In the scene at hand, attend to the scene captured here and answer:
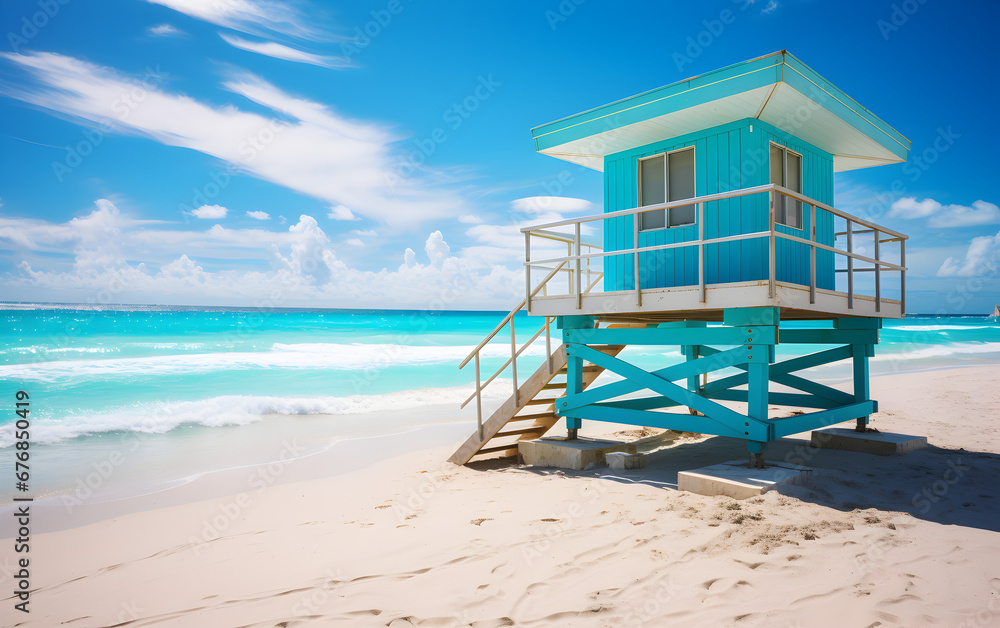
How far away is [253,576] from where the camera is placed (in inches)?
182

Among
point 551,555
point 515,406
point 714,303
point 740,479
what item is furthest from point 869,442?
point 551,555

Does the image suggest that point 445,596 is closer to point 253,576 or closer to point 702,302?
point 253,576

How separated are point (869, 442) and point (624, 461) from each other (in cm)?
371

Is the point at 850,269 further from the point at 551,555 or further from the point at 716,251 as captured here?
the point at 551,555

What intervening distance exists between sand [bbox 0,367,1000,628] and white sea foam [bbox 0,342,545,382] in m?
17.1

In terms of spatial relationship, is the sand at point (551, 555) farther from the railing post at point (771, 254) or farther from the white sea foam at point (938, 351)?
the white sea foam at point (938, 351)

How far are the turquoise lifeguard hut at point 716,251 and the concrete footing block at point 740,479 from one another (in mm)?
337

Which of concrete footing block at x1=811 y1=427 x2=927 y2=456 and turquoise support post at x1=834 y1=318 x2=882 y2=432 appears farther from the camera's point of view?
turquoise support post at x1=834 y1=318 x2=882 y2=432

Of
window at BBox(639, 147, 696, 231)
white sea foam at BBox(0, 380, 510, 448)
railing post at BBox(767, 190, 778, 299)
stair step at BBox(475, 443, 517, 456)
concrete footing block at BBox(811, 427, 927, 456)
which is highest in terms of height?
window at BBox(639, 147, 696, 231)

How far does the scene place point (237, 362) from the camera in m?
25.4

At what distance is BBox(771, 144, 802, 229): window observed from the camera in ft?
26.5

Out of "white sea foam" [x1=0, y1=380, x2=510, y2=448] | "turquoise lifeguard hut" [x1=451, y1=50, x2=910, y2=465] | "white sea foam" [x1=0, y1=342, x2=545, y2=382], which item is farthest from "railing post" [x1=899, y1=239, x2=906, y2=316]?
"white sea foam" [x1=0, y1=342, x2=545, y2=382]

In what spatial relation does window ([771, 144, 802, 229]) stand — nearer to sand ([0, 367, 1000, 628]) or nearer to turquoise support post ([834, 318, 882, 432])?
turquoise support post ([834, 318, 882, 432])

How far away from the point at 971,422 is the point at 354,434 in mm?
12614
